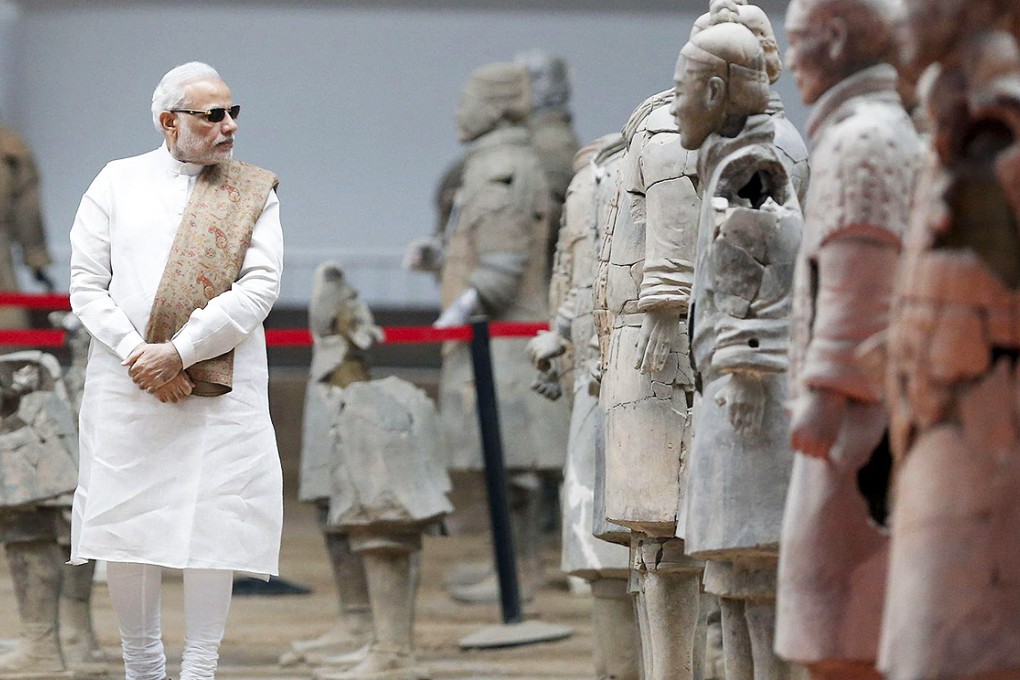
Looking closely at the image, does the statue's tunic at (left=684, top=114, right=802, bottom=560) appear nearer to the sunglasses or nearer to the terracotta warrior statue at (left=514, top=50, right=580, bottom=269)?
the sunglasses

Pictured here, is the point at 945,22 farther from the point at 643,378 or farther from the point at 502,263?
the point at 502,263

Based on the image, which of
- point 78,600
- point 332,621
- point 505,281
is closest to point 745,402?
point 78,600

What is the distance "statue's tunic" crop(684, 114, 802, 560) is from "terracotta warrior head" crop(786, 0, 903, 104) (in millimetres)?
546

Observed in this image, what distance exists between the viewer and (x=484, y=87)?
9.79m

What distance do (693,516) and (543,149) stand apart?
6521mm

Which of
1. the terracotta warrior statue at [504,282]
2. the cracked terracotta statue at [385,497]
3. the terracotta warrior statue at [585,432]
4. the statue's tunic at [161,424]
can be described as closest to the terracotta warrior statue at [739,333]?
the terracotta warrior statue at [585,432]

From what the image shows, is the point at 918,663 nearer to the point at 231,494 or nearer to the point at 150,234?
the point at 231,494

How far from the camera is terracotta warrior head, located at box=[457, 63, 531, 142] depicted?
9719 mm

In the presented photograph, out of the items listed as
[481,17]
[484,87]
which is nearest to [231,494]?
[484,87]

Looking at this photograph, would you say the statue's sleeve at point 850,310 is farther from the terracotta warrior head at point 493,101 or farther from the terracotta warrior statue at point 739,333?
the terracotta warrior head at point 493,101

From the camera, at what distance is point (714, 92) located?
4566 mm

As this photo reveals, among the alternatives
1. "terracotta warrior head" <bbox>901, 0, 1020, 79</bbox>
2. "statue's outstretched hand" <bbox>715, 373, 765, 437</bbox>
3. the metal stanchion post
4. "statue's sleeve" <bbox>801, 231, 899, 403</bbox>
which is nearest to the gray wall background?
the metal stanchion post

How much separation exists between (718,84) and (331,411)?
10.3ft

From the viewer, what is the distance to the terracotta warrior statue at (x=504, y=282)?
30.1 feet
